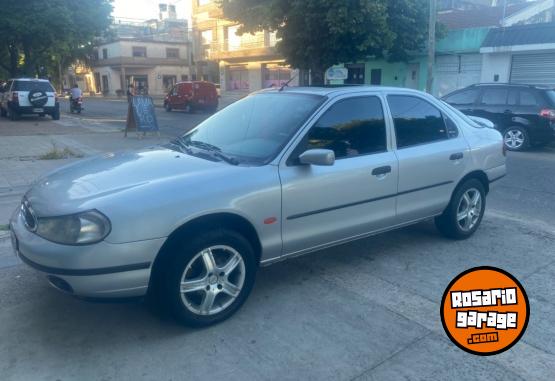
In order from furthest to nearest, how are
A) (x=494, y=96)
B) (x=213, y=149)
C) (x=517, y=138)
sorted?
(x=494, y=96), (x=517, y=138), (x=213, y=149)

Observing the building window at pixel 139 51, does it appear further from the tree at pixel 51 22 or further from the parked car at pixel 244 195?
the parked car at pixel 244 195

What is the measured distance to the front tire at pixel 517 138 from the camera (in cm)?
1213

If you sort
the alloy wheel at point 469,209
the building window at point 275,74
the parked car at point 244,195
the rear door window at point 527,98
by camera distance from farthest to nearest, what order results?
1. the building window at point 275,74
2. the rear door window at point 527,98
3. the alloy wheel at point 469,209
4. the parked car at point 244,195

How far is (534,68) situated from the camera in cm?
1983

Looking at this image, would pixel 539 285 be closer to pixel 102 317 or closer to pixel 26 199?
pixel 102 317

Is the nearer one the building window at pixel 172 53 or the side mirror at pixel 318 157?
the side mirror at pixel 318 157

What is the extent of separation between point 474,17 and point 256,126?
1127 inches

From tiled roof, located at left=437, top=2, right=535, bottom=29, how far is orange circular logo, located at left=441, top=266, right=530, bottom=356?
2626 cm

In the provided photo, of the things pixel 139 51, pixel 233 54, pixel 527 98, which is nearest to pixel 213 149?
pixel 527 98

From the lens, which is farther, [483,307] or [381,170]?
[381,170]

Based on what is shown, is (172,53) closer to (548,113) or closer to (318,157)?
(548,113)

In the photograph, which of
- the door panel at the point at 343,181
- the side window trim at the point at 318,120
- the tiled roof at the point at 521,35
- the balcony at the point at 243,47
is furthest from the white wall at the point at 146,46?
the door panel at the point at 343,181

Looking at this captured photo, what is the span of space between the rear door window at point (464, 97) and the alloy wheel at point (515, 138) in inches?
51.1

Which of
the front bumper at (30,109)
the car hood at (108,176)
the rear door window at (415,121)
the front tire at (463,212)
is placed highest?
the rear door window at (415,121)
